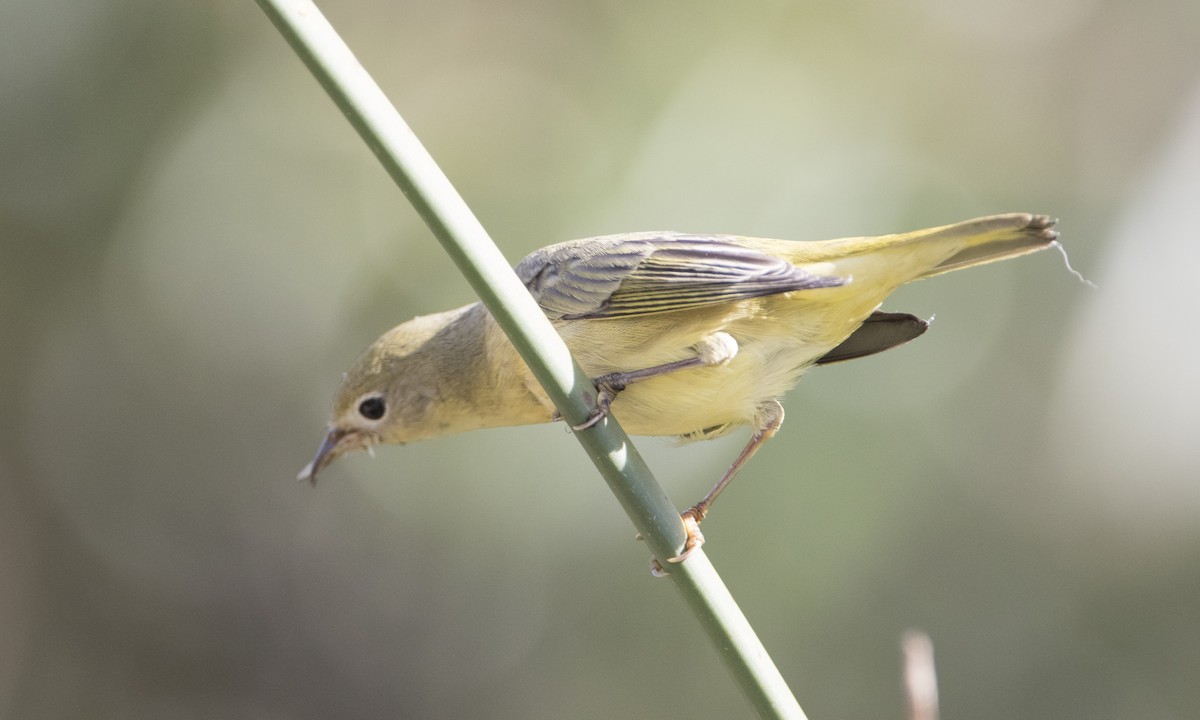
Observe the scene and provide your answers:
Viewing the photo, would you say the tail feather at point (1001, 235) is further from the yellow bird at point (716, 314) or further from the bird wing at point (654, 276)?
the bird wing at point (654, 276)

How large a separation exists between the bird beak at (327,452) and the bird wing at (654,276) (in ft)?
3.79

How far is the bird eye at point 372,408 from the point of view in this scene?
13.6ft

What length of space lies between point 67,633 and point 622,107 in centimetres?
485

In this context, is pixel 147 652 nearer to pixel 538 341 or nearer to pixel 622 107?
pixel 622 107

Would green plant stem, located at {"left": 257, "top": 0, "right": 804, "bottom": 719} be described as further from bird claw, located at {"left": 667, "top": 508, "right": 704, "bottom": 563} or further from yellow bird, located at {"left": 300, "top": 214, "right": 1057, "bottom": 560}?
yellow bird, located at {"left": 300, "top": 214, "right": 1057, "bottom": 560}

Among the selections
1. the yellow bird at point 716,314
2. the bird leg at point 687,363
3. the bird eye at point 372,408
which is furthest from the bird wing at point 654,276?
the bird eye at point 372,408

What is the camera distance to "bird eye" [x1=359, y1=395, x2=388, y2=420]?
4.16 metres

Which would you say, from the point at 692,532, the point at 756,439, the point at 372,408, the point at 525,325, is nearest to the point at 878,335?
the point at 756,439

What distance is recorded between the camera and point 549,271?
356 centimetres

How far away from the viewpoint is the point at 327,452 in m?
4.25

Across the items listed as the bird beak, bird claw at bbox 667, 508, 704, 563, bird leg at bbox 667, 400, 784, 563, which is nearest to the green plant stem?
bird claw at bbox 667, 508, 704, 563

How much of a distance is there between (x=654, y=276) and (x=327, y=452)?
1.68 meters

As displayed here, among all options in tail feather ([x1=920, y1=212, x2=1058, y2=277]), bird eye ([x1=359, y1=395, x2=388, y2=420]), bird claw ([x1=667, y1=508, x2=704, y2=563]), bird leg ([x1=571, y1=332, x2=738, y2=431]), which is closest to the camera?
bird claw ([x1=667, y1=508, x2=704, y2=563])

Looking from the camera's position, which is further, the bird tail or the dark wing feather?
the dark wing feather
